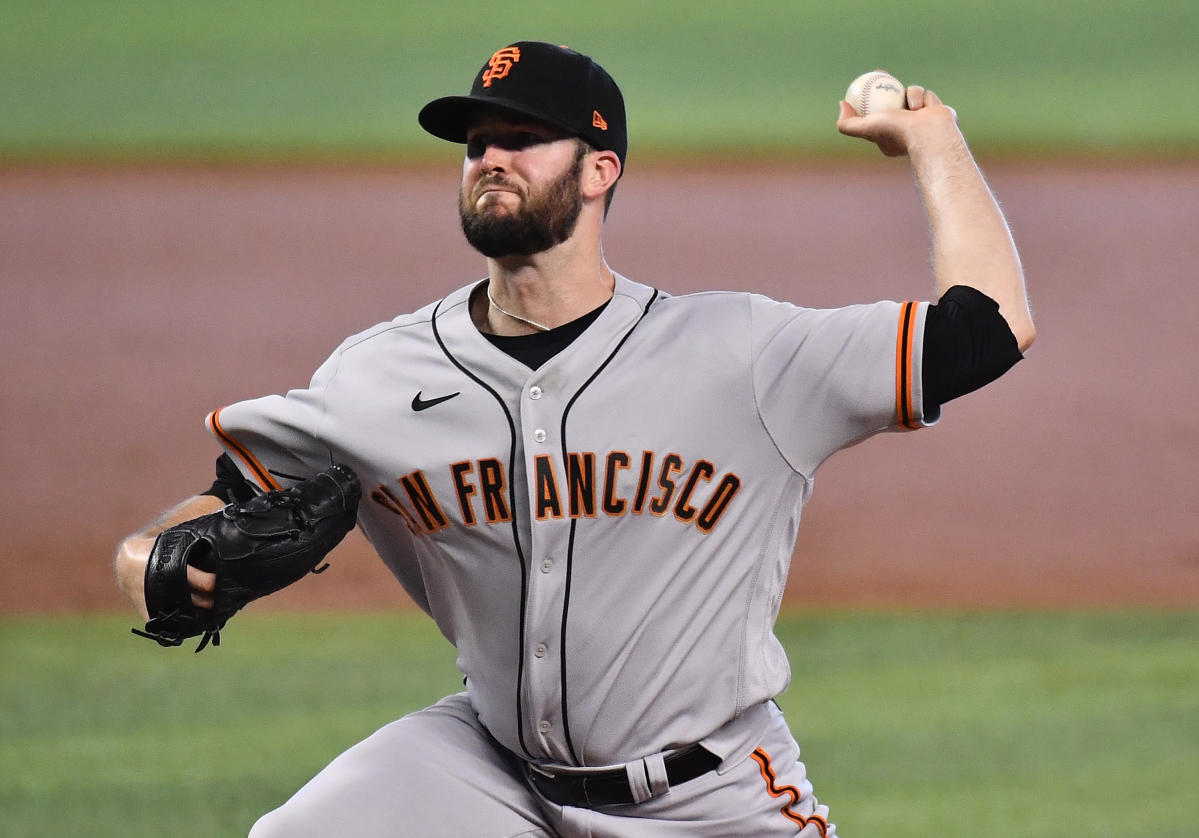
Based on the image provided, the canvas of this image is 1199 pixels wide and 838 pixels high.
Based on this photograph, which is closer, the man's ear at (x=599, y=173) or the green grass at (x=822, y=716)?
the man's ear at (x=599, y=173)

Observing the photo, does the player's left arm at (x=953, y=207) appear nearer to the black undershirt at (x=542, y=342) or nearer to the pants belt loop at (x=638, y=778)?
the black undershirt at (x=542, y=342)

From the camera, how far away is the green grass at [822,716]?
4.23 meters

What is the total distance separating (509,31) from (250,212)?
2875 mm

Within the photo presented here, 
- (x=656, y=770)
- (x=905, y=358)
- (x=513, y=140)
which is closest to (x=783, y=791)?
(x=656, y=770)

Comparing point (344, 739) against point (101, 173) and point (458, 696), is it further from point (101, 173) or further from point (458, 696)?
point (101, 173)

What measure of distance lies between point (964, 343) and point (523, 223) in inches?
30.1

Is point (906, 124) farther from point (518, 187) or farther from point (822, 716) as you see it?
point (822, 716)

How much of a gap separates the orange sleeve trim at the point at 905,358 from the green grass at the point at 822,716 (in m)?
1.91

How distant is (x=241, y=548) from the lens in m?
2.48

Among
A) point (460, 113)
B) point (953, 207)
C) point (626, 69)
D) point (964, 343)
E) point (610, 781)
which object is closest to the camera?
point (964, 343)

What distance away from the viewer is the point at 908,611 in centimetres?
614

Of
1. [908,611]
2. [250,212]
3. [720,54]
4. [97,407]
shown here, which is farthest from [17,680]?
[720,54]

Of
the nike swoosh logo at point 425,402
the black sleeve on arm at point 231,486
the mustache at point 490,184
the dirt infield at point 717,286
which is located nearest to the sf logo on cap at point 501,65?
the mustache at point 490,184

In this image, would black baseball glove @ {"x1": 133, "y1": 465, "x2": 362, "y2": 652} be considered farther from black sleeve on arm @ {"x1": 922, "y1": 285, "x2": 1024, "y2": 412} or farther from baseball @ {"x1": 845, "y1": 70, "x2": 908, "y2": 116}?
baseball @ {"x1": 845, "y1": 70, "x2": 908, "y2": 116}
